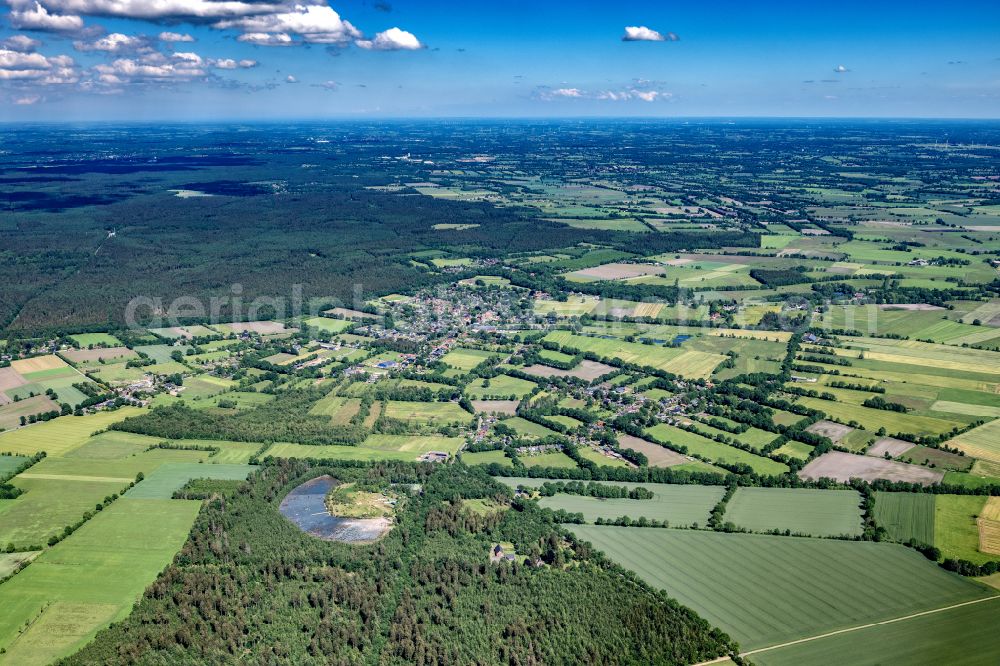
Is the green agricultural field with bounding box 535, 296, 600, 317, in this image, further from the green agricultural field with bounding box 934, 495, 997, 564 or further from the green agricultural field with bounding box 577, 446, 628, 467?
the green agricultural field with bounding box 934, 495, 997, 564

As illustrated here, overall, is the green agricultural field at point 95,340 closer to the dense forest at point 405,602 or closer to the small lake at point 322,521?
the dense forest at point 405,602

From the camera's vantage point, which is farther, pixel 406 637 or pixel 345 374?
pixel 345 374

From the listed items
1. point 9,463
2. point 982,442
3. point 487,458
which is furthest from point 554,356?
point 9,463

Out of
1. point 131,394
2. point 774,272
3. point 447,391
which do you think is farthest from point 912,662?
point 774,272

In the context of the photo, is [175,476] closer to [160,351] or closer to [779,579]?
[160,351]

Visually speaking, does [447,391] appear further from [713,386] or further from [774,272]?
[774,272]
